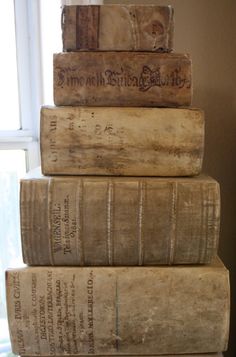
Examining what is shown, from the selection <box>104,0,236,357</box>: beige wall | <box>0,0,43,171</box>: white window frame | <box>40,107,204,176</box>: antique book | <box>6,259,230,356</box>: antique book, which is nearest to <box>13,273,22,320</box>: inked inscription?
<box>6,259,230,356</box>: antique book

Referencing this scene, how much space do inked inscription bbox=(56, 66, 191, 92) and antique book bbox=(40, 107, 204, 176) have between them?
35 millimetres

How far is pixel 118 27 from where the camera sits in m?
0.53

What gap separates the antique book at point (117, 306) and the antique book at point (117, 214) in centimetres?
4

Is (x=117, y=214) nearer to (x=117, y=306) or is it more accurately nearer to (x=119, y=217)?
(x=119, y=217)

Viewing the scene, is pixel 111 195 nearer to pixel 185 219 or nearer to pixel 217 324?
pixel 185 219

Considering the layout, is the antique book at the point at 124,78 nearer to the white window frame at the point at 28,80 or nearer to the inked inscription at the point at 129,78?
the inked inscription at the point at 129,78

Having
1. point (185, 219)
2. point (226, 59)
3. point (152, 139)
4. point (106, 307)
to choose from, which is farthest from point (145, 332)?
point (226, 59)

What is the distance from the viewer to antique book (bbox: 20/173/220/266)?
518 mm

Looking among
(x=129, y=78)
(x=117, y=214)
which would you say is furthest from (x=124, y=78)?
(x=117, y=214)

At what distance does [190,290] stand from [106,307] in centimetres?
12

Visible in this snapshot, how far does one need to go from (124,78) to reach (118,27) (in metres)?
0.07

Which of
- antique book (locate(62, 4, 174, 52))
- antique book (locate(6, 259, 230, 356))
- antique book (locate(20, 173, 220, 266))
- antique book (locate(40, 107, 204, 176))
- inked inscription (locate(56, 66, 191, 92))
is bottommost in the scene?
antique book (locate(6, 259, 230, 356))

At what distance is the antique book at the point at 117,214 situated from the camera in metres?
0.52

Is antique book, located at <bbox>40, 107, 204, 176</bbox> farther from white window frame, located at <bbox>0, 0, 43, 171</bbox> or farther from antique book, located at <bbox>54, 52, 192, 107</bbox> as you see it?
white window frame, located at <bbox>0, 0, 43, 171</bbox>
